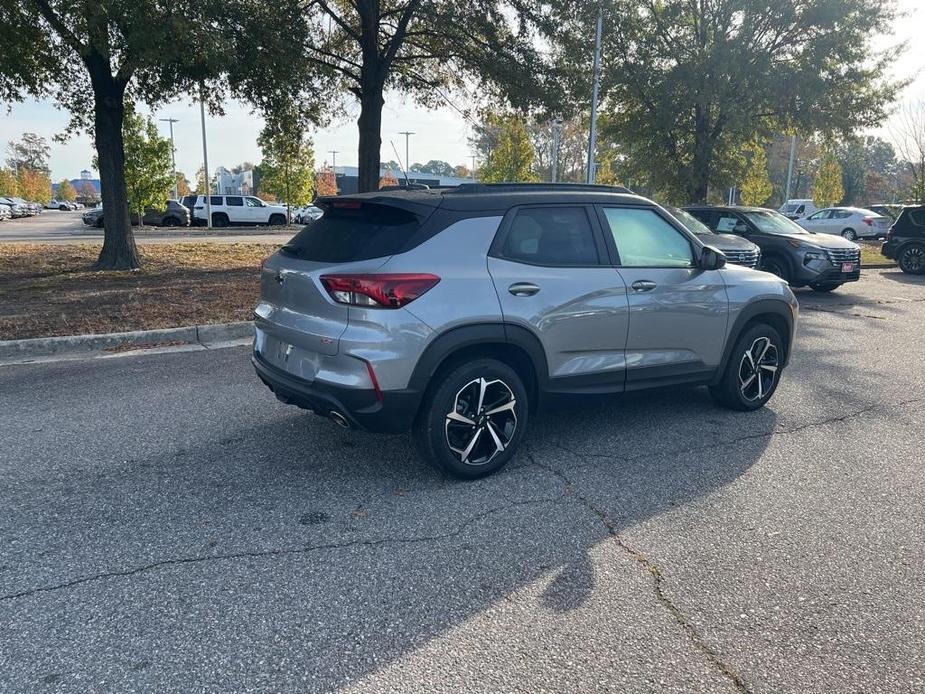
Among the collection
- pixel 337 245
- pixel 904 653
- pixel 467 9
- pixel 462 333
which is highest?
pixel 467 9

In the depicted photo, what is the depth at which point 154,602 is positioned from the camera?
291cm

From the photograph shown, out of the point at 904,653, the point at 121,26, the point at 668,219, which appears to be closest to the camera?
the point at 904,653

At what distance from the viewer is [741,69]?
18453 millimetres

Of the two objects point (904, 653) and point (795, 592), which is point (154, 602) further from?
point (904, 653)

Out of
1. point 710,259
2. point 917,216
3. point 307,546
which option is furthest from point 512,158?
point 307,546

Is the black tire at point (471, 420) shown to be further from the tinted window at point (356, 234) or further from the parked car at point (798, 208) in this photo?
the parked car at point (798, 208)

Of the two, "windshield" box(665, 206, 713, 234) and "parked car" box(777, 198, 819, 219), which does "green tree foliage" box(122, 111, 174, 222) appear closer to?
"windshield" box(665, 206, 713, 234)

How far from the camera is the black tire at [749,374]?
5.47 m

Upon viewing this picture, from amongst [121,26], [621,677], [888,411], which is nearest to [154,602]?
[621,677]

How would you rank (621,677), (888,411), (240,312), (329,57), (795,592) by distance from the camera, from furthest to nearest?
(329,57)
(240,312)
(888,411)
(795,592)
(621,677)

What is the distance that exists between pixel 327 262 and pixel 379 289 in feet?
1.57

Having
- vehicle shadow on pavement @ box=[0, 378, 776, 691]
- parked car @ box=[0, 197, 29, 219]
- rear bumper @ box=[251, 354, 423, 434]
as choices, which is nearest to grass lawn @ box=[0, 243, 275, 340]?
vehicle shadow on pavement @ box=[0, 378, 776, 691]

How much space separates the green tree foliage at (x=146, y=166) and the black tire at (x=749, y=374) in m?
29.4

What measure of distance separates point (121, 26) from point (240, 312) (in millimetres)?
4915
